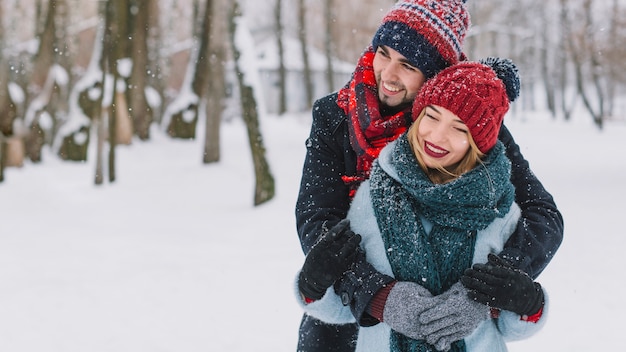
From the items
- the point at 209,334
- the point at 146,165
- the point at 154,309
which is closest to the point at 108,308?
the point at 154,309

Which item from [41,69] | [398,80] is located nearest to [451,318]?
[398,80]

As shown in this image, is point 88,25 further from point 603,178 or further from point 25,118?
point 603,178

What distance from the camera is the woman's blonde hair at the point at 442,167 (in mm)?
1908

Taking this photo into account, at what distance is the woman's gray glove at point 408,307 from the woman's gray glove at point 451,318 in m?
0.02

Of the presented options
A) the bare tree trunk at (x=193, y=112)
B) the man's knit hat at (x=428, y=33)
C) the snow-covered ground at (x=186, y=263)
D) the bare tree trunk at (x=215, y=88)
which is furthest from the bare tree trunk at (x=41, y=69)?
the man's knit hat at (x=428, y=33)

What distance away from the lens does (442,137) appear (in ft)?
6.18

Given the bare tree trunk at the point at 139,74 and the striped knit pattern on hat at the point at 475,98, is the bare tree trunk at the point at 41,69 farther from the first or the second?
the striped knit pattern on hat at the point at 475,98

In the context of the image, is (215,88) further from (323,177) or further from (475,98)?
(475,98)

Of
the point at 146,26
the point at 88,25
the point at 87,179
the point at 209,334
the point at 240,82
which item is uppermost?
the point at 88,25

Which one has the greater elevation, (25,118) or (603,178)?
(25,118)

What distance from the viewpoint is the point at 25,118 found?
16.2 m

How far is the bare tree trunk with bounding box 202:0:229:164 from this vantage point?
39.4ft

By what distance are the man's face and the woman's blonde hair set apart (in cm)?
22

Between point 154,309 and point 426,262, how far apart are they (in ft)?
14.0
